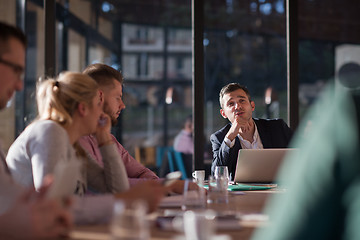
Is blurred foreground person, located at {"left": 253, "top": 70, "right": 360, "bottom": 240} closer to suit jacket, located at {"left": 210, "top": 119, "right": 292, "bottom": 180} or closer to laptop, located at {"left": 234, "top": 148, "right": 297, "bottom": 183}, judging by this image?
laptop, located at {"left": 234, "top": 148, "right": 297, "bottom": 183}

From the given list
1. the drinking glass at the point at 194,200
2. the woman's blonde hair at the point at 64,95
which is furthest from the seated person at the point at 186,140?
the drinking glass at the point at 194,200

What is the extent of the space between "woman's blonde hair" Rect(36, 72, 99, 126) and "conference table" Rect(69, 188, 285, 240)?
64cm

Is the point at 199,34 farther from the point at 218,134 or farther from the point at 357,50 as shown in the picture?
the point at 357,50

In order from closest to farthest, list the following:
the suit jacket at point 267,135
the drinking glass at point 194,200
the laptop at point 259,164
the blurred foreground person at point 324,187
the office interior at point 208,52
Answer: the blurred foreground person at point 324,187 → the drinking glass at point 194,200 → the laptop at point 259,164 → the suit jacket at point 267,135 → the office interior at point 208,52

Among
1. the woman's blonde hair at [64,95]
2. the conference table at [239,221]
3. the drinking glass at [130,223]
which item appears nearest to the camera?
the drinking glass at [130,223]

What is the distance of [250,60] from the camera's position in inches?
376

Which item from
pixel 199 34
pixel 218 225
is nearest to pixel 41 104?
pixel 218 225

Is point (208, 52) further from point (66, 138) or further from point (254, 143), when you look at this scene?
point (66, 138)

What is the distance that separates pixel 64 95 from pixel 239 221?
1.04 meters

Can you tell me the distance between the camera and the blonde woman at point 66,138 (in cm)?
195

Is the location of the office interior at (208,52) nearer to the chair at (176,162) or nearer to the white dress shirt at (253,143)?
the chair at (176,162)

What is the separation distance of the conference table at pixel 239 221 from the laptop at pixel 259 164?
1.26 feet

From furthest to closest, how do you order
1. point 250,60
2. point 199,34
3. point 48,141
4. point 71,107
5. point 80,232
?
point 250,60 < point 199,34 < point 71,107 < point 48,141 < point 80,232

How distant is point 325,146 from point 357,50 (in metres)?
8.75
